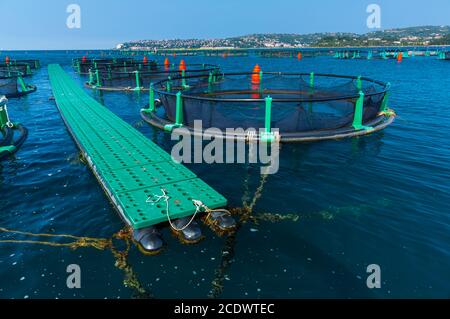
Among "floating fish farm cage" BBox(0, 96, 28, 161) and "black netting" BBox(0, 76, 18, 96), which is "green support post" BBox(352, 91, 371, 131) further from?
"black netting" BBox(0, 76, 18, 96)

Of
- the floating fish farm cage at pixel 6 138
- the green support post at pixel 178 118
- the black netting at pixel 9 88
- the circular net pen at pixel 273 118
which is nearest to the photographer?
the floating fish farm cage at pixel 6 138

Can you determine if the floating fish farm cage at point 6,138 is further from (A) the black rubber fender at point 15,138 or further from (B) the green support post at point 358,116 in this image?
(B) the green support post at point 358,116

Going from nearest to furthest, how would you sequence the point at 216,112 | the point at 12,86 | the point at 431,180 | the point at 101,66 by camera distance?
the point at 431,180, the point at 216,112, the point at 12,86, the point at 101,66

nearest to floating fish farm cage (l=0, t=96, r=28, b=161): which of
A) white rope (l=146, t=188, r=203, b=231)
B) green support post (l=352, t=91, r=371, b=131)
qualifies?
white rope (l=146, t=188, r=203, b=231)

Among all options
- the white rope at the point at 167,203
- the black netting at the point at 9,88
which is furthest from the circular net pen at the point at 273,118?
the black netting at the point at 9,88

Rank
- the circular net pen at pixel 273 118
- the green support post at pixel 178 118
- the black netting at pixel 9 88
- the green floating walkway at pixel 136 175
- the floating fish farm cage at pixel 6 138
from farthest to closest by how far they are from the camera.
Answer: the black netting at pixel 9 88, the green support post at pixel 178 118, the circular net pen at pixel 273 118, the floating fish farm cage at pixel 6 138, the green floating walkway at pixel 136 175

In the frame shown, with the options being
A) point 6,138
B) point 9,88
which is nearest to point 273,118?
point 6,138

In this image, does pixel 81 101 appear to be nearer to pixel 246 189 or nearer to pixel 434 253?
pixel 246 189

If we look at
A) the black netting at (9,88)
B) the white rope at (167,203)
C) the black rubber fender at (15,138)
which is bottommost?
the white rope at (167,203)
